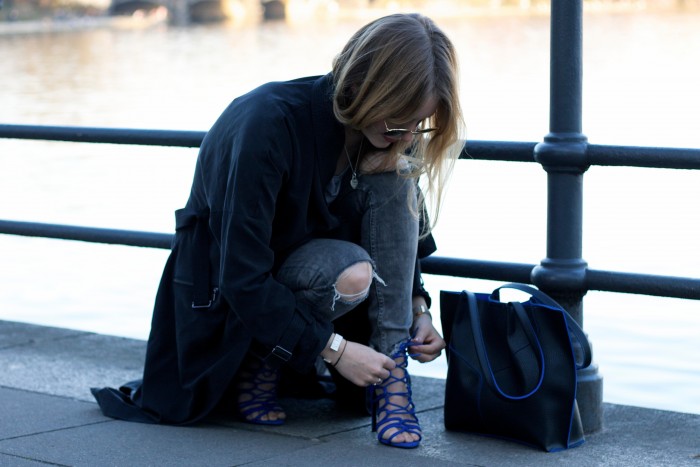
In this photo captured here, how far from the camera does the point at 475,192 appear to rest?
9.74 m

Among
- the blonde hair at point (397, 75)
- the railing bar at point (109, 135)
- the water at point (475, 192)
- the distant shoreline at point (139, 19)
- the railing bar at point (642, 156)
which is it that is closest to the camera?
the blonde hair at point (397, 75)

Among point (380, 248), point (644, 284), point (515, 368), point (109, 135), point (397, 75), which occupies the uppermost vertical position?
point (397, 75)

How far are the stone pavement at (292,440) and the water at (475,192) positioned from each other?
2003mm

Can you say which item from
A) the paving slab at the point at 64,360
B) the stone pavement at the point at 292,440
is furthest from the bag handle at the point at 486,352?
the paving slab at the point at 64,360

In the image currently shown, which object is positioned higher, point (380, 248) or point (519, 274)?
point (380, 248)

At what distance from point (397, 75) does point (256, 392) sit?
2.71 feet

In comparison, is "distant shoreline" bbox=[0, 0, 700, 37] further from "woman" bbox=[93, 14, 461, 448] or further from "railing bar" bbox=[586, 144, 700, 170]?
"woman" bbox=[93, 14, 461, 448]

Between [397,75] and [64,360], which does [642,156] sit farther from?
[64,360]

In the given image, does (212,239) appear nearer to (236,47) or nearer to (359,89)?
(359,89)

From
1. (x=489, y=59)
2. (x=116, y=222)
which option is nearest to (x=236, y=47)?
(x=489, y=59)

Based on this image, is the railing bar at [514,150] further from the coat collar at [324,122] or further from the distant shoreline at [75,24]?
the distant shoreline at [75,24]

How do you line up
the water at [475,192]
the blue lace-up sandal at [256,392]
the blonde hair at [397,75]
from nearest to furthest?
the blonde hair at [397,75] → the blue lace-up sandal at [256,392] → the water at [475,192]

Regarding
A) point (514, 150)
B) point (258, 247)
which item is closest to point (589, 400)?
point (514, 150)

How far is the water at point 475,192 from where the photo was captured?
19.2 ft
